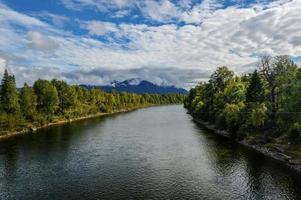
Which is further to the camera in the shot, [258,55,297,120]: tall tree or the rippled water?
[258,55,297,120]: tall tree

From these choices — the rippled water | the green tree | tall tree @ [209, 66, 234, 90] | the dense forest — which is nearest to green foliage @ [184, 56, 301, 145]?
the dense forest

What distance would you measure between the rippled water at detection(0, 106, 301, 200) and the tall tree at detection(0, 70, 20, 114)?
2481 centimetres

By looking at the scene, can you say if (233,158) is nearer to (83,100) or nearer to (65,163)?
(65,163)

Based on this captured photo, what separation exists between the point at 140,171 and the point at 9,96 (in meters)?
74.3

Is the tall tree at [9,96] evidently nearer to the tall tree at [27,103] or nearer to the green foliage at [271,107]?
the tall tree at [27,103]

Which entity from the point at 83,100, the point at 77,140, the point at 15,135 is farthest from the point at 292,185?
the point at 83,100

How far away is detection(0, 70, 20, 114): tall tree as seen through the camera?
109744 mm

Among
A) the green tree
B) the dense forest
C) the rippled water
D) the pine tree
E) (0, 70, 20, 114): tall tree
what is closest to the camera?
the rippled water

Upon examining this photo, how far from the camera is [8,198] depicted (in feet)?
146

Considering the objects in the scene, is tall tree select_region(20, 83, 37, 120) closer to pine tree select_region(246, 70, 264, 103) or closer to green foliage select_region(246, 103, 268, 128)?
pine tree select_region(246, 70, 264, 103)

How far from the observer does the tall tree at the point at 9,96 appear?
109744mm

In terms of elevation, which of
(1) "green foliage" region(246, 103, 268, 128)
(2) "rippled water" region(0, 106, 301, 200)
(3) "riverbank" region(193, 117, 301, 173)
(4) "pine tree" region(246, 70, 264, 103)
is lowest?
(2) "rippled water" region(0, 106, 301, 200)

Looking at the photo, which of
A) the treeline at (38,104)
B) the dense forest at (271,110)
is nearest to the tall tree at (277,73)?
the dense forest at (271,110)

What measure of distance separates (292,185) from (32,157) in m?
54.4
